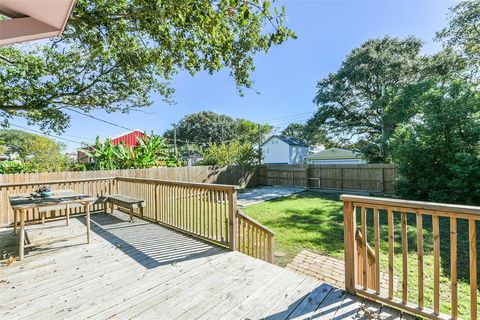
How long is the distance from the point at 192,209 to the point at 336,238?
3.91m

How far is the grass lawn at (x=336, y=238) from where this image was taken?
3.92m

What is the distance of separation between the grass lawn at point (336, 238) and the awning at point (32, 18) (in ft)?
16.3

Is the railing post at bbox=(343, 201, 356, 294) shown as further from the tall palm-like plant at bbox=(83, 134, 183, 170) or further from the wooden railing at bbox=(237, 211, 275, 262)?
the tall palm-like plant at bbox=(83, 134, 183, 170)

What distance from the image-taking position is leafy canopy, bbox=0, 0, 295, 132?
3.47m

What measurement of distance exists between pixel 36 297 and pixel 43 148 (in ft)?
47.6

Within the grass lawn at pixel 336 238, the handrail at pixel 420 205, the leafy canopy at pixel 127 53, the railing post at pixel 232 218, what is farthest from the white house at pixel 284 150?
the handrail at pixel 420 205

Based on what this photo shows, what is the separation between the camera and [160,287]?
272 cm

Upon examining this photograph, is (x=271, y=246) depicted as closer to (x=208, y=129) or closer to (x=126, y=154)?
(x=126, y=154)

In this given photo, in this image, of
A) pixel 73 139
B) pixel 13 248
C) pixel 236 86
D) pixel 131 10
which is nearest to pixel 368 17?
pixel 236 86

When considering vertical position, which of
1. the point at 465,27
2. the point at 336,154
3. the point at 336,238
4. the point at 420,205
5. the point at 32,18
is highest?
the point at 465,27

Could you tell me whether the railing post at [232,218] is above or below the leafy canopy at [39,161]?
below

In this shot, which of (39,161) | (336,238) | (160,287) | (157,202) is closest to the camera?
(160,287)

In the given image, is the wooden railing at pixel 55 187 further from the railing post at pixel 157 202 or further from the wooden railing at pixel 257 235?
the wooden railing at pixel 257 235

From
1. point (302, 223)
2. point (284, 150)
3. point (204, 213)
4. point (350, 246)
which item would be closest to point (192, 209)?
point (204, 213)
